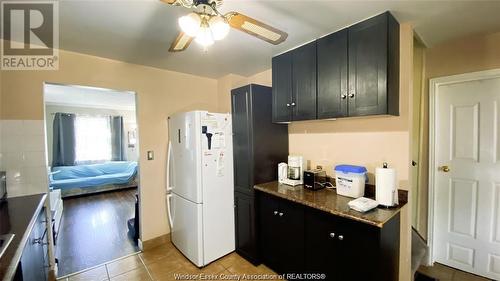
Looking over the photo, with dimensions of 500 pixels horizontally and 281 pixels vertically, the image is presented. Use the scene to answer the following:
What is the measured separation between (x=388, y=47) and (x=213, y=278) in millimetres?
2504

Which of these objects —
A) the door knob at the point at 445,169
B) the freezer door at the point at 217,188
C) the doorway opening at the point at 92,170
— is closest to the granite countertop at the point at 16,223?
the doorway opening at the point at 92,170

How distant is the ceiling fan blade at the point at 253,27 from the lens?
113 centimetres

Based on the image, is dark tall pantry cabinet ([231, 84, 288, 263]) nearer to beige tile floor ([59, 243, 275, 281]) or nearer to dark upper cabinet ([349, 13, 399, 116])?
beige tile floor ([59, 243, 275, 281])

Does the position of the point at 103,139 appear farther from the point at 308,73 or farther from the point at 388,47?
the point at 388,47

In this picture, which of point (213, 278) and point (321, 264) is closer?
point (321, 264)

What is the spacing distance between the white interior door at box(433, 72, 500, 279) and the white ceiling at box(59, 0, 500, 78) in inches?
22.8

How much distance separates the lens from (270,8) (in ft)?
4.76

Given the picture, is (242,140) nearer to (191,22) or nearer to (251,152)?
(251,152)

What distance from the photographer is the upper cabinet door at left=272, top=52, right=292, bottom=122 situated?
2.13 m

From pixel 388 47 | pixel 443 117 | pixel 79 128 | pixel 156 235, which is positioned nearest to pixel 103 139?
pixel 79 128

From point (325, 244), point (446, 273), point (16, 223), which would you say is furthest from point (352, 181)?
point (16, 223)

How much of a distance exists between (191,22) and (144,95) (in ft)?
5.93

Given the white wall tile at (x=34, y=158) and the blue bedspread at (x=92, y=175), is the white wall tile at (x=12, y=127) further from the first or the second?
the blue bedspread at (x=92, y=175)

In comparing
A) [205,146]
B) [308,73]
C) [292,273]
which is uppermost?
[308,73]
